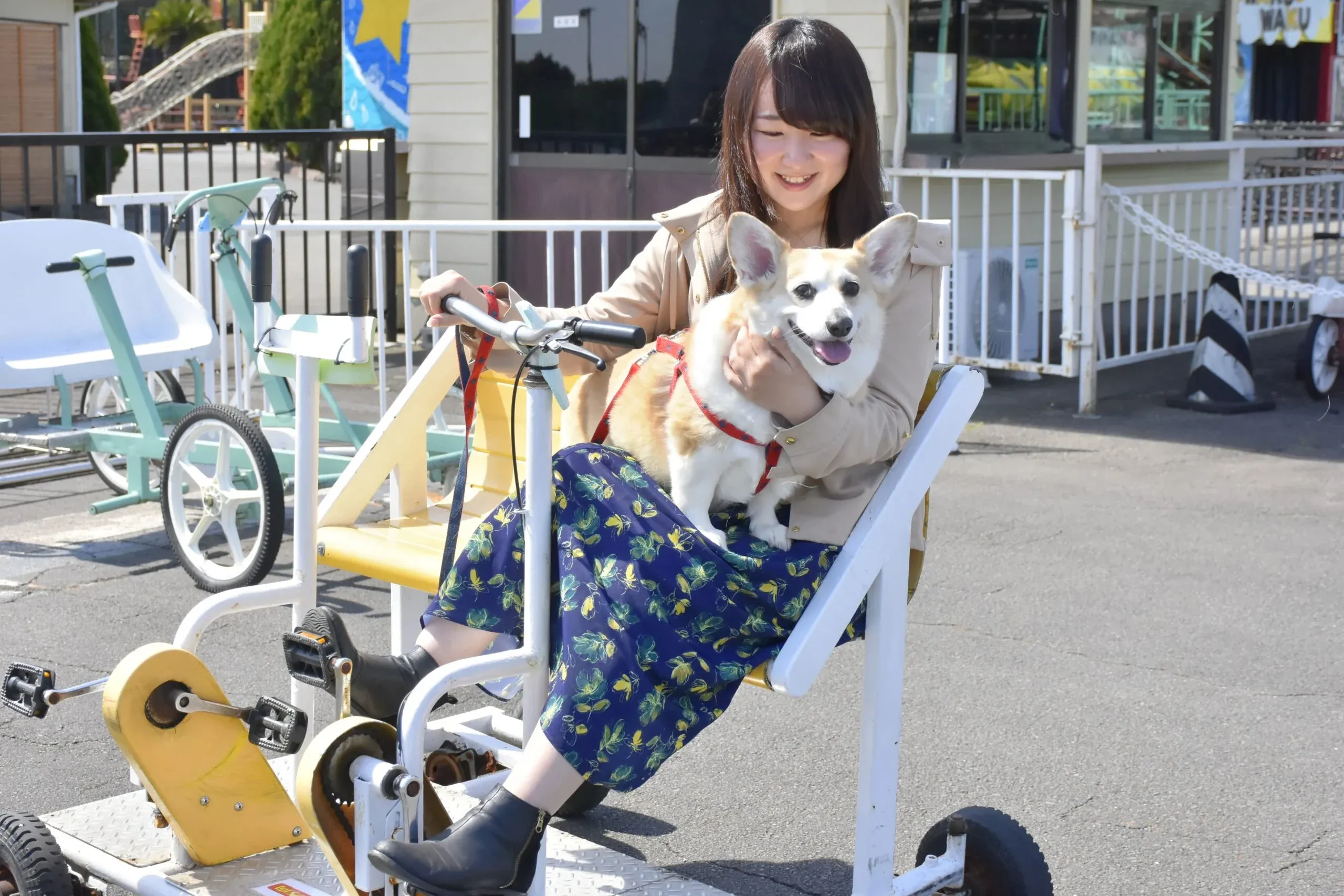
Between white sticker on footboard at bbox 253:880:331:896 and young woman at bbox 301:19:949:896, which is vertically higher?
young woman at bbox 301:19:949:896

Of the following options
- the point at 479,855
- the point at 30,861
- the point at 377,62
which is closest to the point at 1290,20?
the point at 377,62

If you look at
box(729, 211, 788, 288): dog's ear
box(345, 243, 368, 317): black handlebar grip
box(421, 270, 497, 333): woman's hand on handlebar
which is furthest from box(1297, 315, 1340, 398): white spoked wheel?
box(345, 243, 368, 317): black handlebar grip

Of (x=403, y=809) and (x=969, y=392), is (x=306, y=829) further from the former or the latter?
(x=969, y=392)

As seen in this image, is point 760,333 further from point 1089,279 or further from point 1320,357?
point 1320,357

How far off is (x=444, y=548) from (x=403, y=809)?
0.75 meters

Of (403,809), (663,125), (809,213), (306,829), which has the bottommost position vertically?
(306,829)

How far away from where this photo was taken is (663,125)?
943cm

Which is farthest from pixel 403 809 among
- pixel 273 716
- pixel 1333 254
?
pixel 1333 254

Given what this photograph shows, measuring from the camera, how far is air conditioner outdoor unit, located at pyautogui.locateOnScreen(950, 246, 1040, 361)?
8.41 m

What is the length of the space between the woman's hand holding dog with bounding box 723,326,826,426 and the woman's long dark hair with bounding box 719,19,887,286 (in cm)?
41

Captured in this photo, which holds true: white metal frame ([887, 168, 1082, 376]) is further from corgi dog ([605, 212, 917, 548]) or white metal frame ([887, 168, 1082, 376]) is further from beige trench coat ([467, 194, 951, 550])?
corgi dog ([605, 212, 917, 548])

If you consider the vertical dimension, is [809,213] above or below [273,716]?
above

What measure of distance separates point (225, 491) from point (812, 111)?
3.06m

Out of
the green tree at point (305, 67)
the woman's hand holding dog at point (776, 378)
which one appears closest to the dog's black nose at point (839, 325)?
the woman's hand holding dog at point (776, 378)
